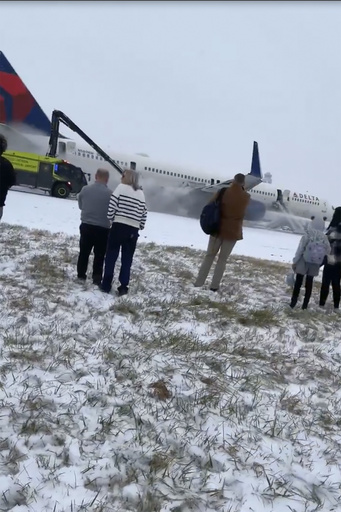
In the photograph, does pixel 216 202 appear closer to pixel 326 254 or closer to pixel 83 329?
pixel 326 254

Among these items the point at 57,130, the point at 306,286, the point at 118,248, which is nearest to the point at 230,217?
the point at 306,286

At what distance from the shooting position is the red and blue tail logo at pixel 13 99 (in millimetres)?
25453

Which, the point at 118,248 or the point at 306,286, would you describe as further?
the point at 306,286

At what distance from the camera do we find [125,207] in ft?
18.3

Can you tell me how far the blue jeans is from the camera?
5.65 m

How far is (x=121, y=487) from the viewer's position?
2.48 metres

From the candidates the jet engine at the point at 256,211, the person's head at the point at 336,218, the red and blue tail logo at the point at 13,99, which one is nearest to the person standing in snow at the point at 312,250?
the person's head at the point at 336,218

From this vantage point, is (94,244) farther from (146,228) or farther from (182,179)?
(182,179)

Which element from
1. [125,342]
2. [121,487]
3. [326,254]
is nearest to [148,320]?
[125,342]

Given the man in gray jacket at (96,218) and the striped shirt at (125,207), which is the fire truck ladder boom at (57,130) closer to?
the man in gray jacket at (96,218)

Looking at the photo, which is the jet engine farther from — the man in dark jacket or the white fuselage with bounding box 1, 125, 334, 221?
the man in dark jacket

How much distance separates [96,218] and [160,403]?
128 inches

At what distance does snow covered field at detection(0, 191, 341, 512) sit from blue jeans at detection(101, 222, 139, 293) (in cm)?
28

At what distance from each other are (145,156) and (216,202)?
889 inches
